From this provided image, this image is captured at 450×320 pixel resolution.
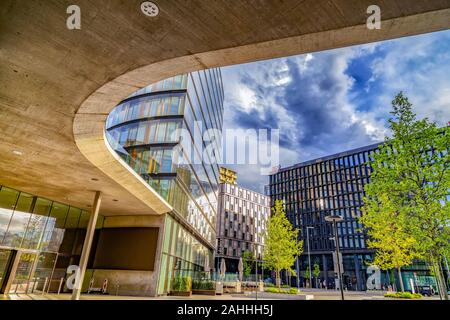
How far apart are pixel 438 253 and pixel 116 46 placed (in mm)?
17879

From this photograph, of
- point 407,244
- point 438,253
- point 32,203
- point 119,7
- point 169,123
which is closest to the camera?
point 119,7

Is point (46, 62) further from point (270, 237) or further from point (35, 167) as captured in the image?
point (270, 237)

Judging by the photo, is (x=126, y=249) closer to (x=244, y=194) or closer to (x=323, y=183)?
(x=244, y=194)

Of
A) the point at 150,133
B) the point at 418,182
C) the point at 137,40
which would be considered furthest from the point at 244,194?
the point at 137,40

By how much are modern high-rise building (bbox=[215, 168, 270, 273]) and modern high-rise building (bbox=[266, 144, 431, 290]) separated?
935 centimetres

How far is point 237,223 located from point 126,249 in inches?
2646

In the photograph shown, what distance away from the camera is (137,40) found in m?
5.62

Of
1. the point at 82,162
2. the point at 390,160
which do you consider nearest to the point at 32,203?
the point at 82,162

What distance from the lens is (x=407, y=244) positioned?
62.8 feet

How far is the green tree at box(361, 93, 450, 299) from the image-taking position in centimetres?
1458

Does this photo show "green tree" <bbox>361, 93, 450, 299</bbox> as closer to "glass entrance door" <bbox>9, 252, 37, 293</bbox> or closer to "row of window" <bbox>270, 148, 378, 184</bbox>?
"glass entrance door" <bbox>9, 252, 37, 293</bbox>

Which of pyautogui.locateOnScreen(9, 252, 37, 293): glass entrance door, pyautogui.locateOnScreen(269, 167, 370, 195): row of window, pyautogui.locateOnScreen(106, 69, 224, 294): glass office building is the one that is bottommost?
pyautogui.locateOnScreen(9, 252, 37, 293): glass entrance door

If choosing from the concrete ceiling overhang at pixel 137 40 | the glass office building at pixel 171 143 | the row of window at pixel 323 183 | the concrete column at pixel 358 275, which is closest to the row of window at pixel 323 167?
the row of window at pixel 323 183

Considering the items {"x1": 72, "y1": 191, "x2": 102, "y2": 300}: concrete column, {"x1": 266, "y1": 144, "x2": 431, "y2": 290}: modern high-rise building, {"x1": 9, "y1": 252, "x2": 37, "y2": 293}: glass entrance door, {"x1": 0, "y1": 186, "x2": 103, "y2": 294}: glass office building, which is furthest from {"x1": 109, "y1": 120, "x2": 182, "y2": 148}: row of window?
{"x1": 266, "y1": 144, "x2": 431, "y2": 290}: modern high-rise building
